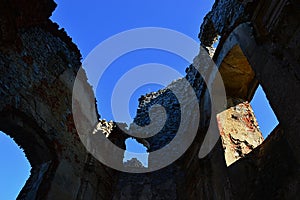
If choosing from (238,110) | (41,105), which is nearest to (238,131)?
(238,110)

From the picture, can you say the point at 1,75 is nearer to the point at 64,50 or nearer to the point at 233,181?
the point at 64,50

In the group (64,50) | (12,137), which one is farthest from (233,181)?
(64,50)

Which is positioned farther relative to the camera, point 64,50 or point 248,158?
point 64,50

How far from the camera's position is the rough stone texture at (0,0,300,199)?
Answer: 9.20 feet

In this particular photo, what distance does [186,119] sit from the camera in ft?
22.8

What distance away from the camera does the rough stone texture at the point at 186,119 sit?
110 inches

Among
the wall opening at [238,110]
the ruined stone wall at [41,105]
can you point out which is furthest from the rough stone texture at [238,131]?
the ruined stone wall at [41,105]

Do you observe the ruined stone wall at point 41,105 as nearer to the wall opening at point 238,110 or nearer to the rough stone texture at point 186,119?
the rough stone texture at point 186,119

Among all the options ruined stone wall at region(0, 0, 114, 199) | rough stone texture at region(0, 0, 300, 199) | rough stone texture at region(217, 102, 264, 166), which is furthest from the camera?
rough stone texture at region(217, 102, 264, 166)

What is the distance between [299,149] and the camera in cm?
245

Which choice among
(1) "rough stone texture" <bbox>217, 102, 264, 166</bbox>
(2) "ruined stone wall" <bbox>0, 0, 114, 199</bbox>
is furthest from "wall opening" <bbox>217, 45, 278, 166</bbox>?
(2) "ruined stone wall" <bbox>0, 0, 114, 199</bbox>

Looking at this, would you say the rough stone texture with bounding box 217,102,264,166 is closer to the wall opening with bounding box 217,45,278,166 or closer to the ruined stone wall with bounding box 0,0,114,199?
the wall opening with bounding box 217,45,278,166

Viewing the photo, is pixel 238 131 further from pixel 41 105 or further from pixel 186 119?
pixel 41 105

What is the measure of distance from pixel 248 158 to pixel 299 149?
1.31 meters
